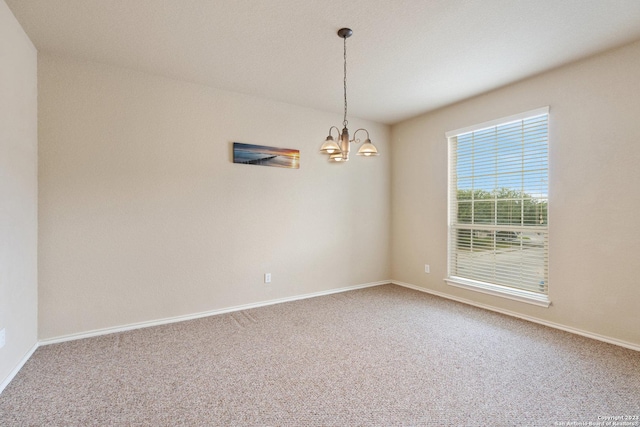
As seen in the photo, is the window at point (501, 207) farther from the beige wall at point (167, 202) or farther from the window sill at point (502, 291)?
the beige wall at point (167, 202)

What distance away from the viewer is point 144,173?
329cm

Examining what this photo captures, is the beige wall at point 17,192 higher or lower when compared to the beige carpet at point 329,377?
higher

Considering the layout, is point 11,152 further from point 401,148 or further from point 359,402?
point 401,148

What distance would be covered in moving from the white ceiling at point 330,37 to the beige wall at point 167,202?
335mm

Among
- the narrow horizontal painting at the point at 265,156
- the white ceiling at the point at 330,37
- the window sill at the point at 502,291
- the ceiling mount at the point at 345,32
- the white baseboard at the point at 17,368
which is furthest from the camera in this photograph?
the narrow horizontal painting at the point at 265,156

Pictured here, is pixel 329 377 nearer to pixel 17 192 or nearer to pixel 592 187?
pixel 17 192

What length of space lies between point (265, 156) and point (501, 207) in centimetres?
304

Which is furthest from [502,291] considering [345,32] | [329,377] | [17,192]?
[17,192]

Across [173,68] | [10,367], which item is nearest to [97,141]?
[173,68]

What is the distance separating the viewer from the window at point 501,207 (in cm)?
342

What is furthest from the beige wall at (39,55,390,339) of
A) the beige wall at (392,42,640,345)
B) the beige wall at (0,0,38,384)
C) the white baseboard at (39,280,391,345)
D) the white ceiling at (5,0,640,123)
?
the beige wall at (392,42,640,345)

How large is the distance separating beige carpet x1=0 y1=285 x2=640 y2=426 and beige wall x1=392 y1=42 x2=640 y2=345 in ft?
1.08

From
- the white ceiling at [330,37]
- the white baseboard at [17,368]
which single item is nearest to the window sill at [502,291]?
the white ceiling at [330,37]

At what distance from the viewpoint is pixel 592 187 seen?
2982mm
